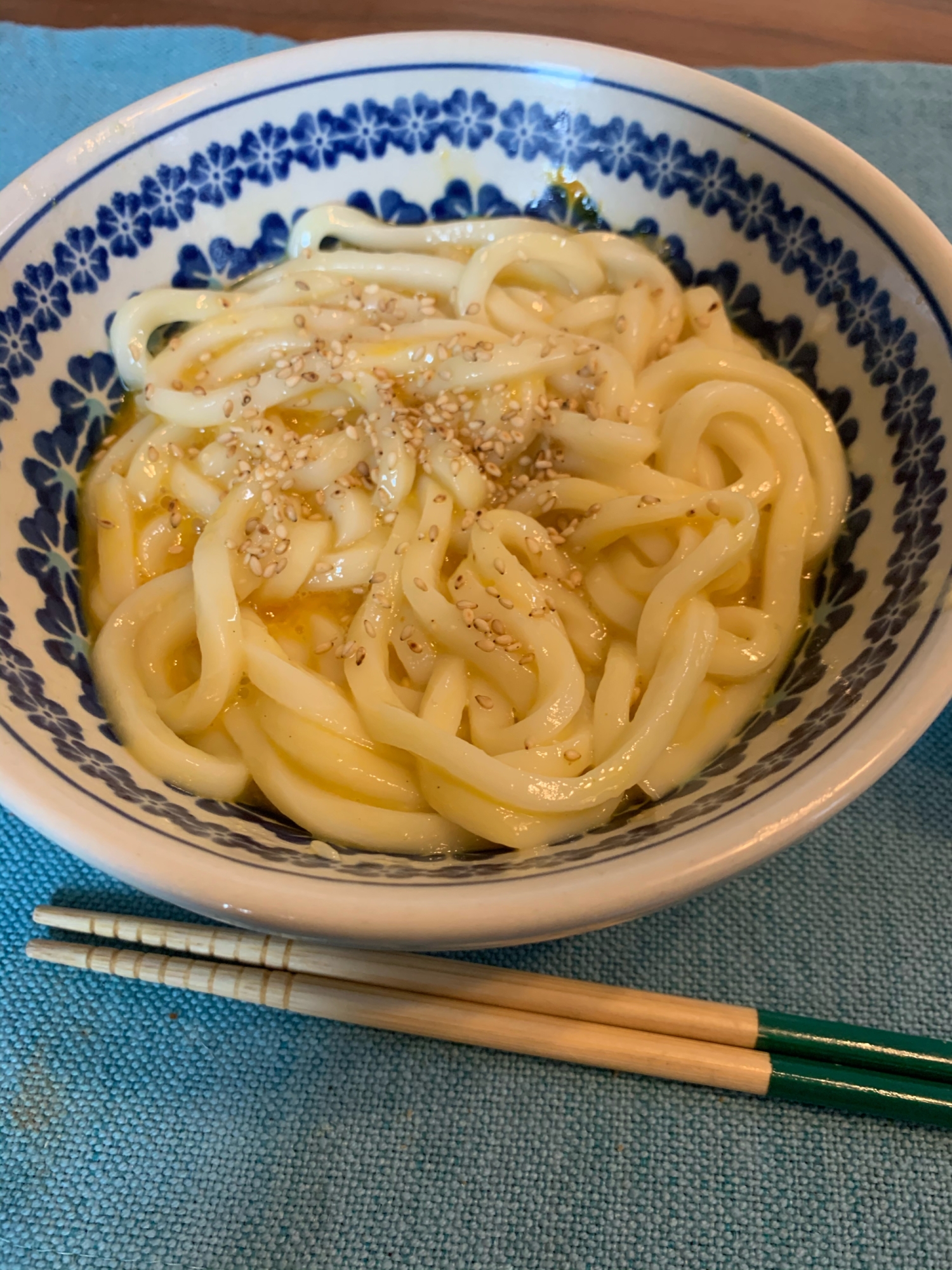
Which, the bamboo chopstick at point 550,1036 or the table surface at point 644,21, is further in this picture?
the table surface at point 644,21

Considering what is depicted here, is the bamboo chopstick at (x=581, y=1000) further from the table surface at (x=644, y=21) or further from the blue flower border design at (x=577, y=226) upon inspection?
the table surface at (x=644, y=21)

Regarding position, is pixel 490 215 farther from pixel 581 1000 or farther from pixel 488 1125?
pixel 488 1125

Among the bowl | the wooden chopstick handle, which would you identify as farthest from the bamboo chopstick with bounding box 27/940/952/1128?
the bowl

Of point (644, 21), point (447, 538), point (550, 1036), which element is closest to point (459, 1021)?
point (550, 1036)

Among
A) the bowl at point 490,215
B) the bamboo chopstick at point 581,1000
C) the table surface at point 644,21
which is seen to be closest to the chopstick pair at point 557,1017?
the bamboo chopstick at point 581,1000

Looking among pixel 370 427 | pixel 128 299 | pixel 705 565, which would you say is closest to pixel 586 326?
pixel 370 427

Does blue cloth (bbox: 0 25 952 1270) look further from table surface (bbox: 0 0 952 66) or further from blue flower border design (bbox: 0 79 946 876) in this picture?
table surface (bbox: 0 0 952 66)

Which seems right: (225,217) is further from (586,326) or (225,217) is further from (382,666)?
(382,666)

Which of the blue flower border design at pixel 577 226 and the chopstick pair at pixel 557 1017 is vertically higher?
the blue flower border design at pixel 577 226
